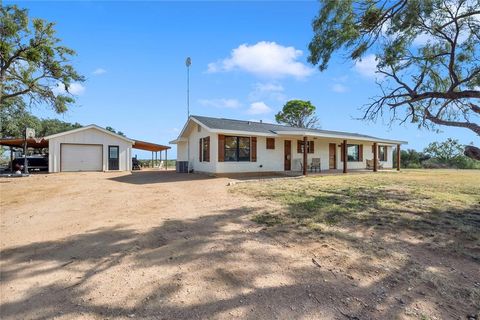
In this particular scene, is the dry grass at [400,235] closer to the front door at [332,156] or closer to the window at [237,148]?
the window at [237,148]

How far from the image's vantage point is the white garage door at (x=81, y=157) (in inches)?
781

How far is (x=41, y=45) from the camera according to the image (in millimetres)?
14805

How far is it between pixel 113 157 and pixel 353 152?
60.5ft

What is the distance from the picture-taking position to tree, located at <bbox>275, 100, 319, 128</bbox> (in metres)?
37.5

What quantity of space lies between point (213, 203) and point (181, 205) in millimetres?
856

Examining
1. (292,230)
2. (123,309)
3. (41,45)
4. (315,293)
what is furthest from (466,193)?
(41,45)

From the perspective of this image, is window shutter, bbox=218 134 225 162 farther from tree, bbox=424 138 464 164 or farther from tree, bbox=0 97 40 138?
tree, bbox=424 138 464 164

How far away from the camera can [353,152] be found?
74.1 feet

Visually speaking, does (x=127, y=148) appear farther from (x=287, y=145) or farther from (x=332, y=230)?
(x=332, y=230)

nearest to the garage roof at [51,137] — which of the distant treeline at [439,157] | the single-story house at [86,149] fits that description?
the single-story house at [86,149]

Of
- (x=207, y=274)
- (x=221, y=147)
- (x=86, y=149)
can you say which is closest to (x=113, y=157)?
(x=86, y=149)

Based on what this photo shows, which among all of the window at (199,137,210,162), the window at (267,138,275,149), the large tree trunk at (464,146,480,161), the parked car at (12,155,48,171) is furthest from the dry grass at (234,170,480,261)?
the parked car at (12,155,48,171)

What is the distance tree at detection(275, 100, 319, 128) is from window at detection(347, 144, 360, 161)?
1491 centimetres

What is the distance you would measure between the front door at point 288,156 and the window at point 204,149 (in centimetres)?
489
